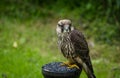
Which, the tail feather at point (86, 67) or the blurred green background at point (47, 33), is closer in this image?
the tail feather at point (86, 67)

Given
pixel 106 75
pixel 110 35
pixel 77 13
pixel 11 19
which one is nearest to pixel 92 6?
pixel 77 13

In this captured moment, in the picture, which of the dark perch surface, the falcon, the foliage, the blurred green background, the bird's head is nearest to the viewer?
the dark perch surface

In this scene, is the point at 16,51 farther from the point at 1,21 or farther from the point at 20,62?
the point at 1,21

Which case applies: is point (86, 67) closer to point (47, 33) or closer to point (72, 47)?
point (72, 47)

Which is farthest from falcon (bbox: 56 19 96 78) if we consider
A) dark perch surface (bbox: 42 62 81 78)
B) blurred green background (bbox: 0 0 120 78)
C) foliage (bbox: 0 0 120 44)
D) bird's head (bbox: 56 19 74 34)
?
foliage (bbox: 0 0 120 44)

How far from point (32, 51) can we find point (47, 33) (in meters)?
1.05

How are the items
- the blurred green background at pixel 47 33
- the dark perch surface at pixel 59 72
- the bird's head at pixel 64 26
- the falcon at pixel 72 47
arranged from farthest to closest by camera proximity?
the blurred green background at pixel 47 33 → the falcon at pixel 72 47 → the bird's head at pixel 64 26 → the dark perch surface at pixel 59 72

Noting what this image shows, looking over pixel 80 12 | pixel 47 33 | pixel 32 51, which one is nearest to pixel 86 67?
pixel 32 51

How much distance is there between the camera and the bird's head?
5.17 metres

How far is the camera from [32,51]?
8375 mm

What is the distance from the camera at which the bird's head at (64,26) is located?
517cm

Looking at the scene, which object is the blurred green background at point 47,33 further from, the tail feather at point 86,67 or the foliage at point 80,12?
the tail feather at point 86,67

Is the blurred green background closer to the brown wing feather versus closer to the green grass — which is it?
the green grass

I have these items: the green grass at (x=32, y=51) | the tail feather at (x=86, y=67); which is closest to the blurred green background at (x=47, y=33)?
the green grass at (x=32, y=51)
